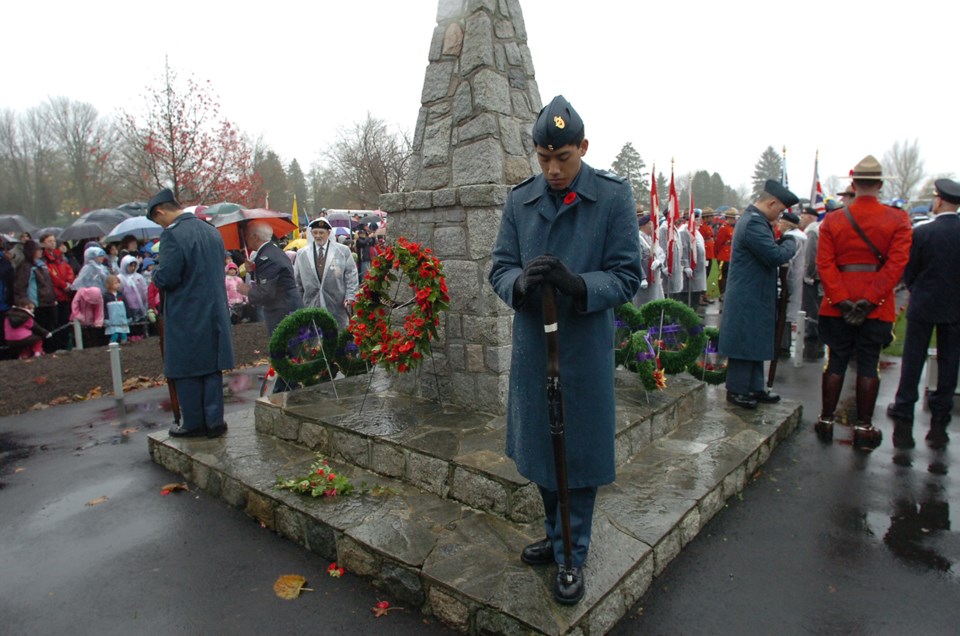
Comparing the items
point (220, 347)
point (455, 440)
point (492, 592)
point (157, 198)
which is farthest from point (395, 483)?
point (157, 198)

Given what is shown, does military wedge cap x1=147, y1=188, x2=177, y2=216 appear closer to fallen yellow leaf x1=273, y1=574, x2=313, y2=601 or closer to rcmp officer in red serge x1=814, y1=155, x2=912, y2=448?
fallen yellow leaf x1=273, y1=574, x2=313, y2=601

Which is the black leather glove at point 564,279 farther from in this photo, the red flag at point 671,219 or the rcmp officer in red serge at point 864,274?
the red flag at point 671,219

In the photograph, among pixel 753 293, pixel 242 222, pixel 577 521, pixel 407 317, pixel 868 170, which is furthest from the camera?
pixel 242 222

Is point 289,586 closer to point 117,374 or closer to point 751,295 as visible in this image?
point 751,295

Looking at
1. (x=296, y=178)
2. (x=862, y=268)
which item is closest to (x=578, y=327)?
(x=862, y=268)

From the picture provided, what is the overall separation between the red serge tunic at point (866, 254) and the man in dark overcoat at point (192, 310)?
209 inches

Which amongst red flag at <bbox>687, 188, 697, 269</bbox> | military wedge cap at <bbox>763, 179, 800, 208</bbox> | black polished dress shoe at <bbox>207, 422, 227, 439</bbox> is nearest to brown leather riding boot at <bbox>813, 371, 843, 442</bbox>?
military wedge cap at <bbox>763, 179, 800, 208</bbox>

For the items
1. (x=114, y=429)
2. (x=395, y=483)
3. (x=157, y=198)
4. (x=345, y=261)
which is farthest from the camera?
(x=345, y=261)

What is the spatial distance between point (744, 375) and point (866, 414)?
1081 mm

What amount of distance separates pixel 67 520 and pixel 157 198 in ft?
8.81

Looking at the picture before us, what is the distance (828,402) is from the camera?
18.1 feet

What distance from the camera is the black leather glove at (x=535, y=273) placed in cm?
257

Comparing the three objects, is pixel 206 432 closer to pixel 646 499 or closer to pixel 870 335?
pixel 646 499

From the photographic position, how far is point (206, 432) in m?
5.51
